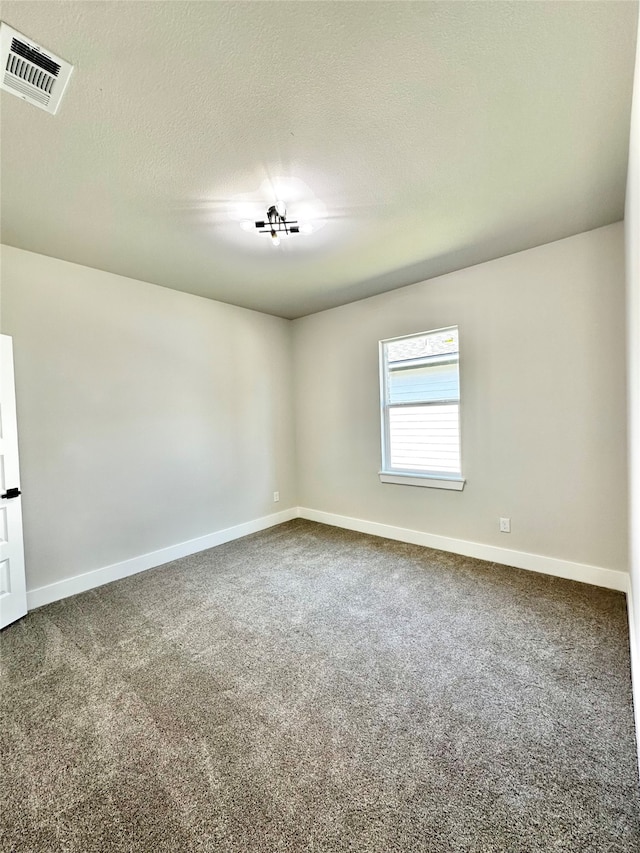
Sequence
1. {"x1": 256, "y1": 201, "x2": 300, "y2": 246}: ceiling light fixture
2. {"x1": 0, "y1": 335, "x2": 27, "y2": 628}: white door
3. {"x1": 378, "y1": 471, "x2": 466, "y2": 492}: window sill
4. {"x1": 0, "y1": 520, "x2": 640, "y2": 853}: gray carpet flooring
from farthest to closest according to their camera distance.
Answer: {"x1": 378, "y1": 471, "x2": 466, "y2": 492}: window sill
{"x1": 0, "y1": 335, "x2": 27, "y2": 628}: white door
{"x1": 256, "y1": 201, "x2": 300, "y2": 246}: ceiling light fixture
{"x1": 0, "y1": 520, "x2": 640, "y2": 853}: gray carpet flooring

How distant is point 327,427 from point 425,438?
1.27 m

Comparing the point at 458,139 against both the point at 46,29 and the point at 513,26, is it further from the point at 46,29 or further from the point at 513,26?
the point at 46,29

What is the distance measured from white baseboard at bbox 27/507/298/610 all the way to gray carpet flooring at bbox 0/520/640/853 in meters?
0.11

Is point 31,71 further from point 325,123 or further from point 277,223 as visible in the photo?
point 277,223

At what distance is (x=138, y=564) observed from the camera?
126 inches

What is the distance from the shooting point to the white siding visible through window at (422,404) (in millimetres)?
3432

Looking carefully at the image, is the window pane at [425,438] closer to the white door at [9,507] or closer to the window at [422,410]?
the window at [422,410]

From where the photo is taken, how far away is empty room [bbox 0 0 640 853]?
1.23 meters

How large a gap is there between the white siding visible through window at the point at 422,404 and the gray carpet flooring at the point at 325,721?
4.15ft

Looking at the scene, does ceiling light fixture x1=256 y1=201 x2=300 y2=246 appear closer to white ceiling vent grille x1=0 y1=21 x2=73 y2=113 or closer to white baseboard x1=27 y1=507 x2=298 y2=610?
white ceiling vent grille x1=0 y1=21 x2=73 y2=113

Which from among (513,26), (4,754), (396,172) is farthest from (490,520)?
(4,754)

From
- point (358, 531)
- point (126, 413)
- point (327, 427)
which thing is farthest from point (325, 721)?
point (327, 427)

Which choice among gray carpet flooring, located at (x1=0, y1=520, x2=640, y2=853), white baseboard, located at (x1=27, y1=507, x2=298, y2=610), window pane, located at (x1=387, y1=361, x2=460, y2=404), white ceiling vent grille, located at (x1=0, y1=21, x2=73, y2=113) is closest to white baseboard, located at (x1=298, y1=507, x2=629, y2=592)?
gray carpet flooring, located at (x1=0, y1=520, x2=640, y2=853)

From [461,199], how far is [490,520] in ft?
8.37
